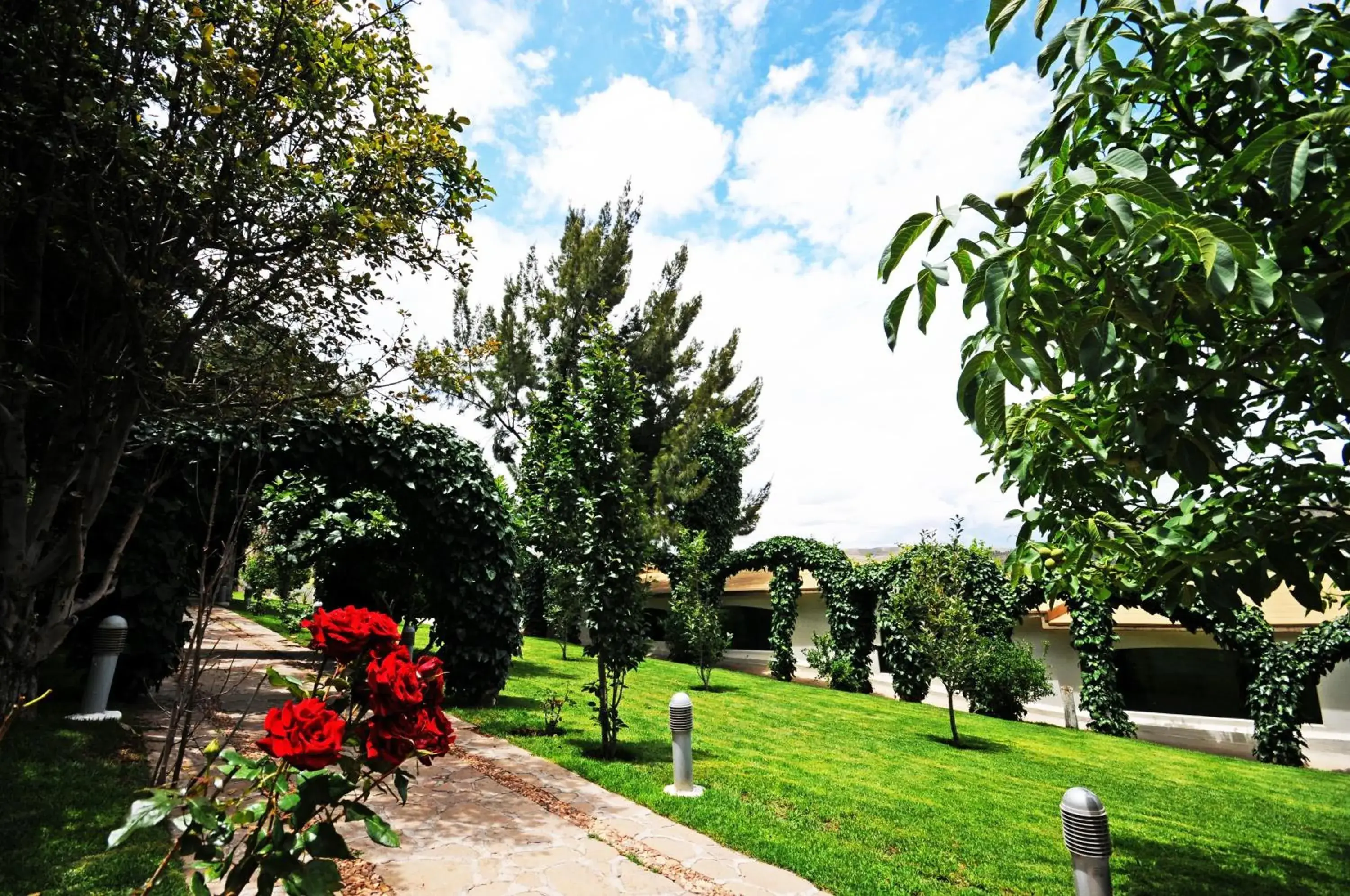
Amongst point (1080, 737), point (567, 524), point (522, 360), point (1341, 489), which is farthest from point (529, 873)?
point (522, 360)

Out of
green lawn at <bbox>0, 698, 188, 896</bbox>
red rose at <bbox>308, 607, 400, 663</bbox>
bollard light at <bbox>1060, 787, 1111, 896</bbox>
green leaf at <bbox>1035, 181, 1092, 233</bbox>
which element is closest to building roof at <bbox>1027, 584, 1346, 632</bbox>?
bollard light at <bbox>1060, 787, 1111, 896</bbox>

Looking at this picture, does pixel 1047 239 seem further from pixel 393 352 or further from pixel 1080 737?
pixel 1080 737

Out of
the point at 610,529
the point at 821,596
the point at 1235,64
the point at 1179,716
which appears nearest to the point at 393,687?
the point at 1235,64

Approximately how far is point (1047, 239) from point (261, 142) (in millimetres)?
6516

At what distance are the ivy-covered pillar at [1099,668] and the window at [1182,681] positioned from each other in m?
1.65

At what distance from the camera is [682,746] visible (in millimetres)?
6625

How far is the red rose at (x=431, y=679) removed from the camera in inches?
86.6

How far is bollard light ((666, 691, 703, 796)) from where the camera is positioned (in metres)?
6.57

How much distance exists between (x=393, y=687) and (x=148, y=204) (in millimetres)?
6190

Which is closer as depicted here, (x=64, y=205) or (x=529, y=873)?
(x=529, y=873)

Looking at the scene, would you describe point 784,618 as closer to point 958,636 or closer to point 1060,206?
point 958,636

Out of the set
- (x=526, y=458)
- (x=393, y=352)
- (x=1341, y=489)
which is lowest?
(x=1341, y=489)

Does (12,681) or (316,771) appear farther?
(12,681)

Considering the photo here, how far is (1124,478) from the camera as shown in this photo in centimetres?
368
